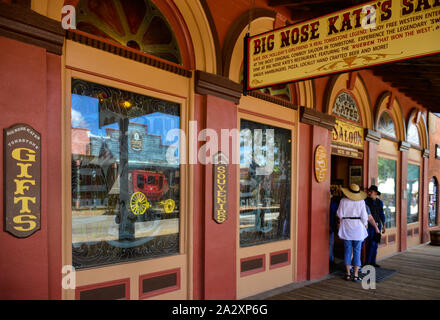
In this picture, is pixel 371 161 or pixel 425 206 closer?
pixel 371 161

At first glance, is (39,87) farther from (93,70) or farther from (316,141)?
(316,141)

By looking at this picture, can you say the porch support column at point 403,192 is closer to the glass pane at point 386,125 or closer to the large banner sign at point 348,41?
the glass pane at point 386,125

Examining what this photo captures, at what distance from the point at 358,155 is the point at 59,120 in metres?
6.94

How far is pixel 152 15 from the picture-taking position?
4.30 meters

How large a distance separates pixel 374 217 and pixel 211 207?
492cm

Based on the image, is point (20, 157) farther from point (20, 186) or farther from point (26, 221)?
point (26, 221)

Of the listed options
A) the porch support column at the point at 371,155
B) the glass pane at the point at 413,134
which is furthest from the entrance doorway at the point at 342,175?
the glass pane at the point at 413,134

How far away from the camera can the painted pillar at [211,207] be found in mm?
4598

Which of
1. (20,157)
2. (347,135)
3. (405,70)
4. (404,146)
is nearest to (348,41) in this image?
(20,157)

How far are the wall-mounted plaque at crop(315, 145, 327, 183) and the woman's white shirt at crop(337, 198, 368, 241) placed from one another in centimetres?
64

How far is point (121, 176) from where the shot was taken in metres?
3.95

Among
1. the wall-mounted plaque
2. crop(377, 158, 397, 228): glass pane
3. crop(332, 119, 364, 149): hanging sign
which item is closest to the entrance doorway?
crop(332, 119, 364, 149): hanging sign

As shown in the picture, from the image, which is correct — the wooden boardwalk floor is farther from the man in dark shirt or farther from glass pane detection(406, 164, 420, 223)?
glass pane detection(406, 164, 420, 223)
